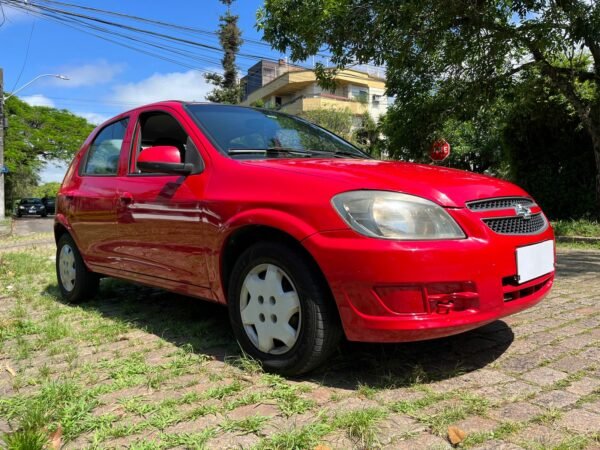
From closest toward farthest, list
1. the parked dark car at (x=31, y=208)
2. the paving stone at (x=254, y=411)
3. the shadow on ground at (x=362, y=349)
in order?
1. the paving stone at (x=254, y=411)
2. the shadow on ground at (x=362, y=349)
3. the parked dark car at (x=31, y=208)

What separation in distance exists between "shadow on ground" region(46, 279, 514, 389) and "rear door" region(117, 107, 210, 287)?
1.40ft

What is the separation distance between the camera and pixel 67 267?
15.5ft

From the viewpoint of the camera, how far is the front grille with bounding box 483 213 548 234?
8.30 ft

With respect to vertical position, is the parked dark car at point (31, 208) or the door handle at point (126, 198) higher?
the door handle at point (126, 198)

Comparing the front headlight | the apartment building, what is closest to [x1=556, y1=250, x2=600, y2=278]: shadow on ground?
the front headlight

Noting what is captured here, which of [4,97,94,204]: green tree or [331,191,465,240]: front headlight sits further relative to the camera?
[4,97,94,204]: green tree

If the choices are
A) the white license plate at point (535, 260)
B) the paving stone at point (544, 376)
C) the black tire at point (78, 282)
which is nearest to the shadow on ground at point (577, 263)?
the white license plate at point (535, 260)

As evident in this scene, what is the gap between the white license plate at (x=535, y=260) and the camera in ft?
8.44

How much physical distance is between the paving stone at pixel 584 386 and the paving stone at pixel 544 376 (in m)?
0.08

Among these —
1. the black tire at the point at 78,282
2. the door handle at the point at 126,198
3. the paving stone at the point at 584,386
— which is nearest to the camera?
the paving stone at the point at 584,386

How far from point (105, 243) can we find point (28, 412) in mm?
1954

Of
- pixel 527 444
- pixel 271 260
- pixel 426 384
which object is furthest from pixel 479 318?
pixel 271 260

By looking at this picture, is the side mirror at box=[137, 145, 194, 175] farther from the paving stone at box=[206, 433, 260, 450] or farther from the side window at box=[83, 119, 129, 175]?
the paving stone at box=[206, 433, 260, 450]

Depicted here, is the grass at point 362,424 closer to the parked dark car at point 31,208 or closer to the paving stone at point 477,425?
the paving stone at point 477,425
